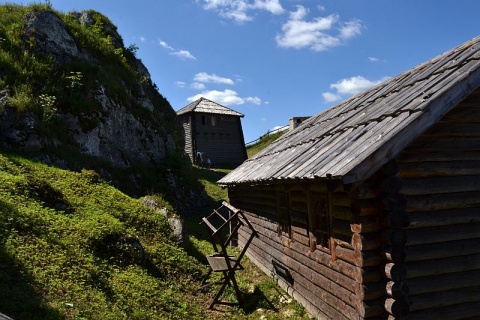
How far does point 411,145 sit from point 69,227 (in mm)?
7161

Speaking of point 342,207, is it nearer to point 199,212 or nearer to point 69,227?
point 69,227

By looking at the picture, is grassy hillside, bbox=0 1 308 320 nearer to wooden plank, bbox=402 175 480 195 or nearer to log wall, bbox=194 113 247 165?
wooden plank, bbox=402 175 480 195

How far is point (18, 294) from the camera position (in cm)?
504

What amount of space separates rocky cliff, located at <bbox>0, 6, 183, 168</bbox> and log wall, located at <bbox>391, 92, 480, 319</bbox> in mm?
11287

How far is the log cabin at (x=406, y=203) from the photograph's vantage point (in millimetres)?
5156

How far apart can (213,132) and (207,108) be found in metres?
2.59

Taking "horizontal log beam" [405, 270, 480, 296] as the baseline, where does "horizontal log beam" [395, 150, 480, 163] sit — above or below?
above

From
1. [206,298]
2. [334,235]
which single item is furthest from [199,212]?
[334,235]

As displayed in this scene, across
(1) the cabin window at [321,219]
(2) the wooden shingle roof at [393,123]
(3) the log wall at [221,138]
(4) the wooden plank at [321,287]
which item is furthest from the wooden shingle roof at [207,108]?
(2) the wooden shingle roof at [393,123]

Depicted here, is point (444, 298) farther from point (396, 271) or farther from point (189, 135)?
point (189, 135)

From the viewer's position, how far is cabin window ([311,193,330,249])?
262 inches

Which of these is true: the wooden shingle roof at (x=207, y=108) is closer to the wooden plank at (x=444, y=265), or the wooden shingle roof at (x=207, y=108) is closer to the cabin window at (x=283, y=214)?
the cabin window at (x=283, y=214)

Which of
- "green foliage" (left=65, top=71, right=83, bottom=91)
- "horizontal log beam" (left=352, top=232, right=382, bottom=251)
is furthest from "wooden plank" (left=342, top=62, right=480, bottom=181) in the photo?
"green foliage" (left=65, top=71, right=83, bottom=91)

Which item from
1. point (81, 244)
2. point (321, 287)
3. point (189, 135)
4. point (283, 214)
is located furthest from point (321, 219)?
point (189, 135)
